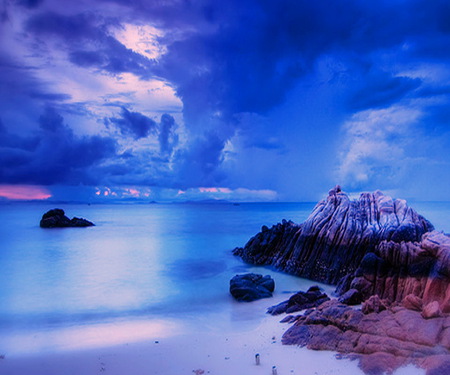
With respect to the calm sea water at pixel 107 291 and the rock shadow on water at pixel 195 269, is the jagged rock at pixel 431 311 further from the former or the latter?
the rock shadow on water at pixel 195 269

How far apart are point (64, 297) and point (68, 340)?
621cm

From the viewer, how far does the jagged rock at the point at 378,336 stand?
8.64 meters

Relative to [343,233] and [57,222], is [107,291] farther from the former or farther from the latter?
[57,222]

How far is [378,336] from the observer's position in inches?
373

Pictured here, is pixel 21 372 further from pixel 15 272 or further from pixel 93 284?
pixel 15 272

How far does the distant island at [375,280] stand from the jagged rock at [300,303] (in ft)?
0.86

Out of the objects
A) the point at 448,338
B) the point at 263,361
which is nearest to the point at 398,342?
the point at 448,338

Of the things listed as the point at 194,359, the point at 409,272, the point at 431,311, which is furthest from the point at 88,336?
the point at 409,272

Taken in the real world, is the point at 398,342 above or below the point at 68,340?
above

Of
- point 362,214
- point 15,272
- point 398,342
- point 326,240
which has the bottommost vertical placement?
point 15,272

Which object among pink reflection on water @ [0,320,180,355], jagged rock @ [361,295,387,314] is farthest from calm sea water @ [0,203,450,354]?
jagged rock @ [361,295,387,314]

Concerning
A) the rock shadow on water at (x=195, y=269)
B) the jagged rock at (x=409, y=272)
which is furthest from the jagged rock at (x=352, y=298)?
the rock shadow on water at (x=195, y=269)

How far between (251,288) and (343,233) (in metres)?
6.18

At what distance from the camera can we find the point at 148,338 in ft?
39.6
